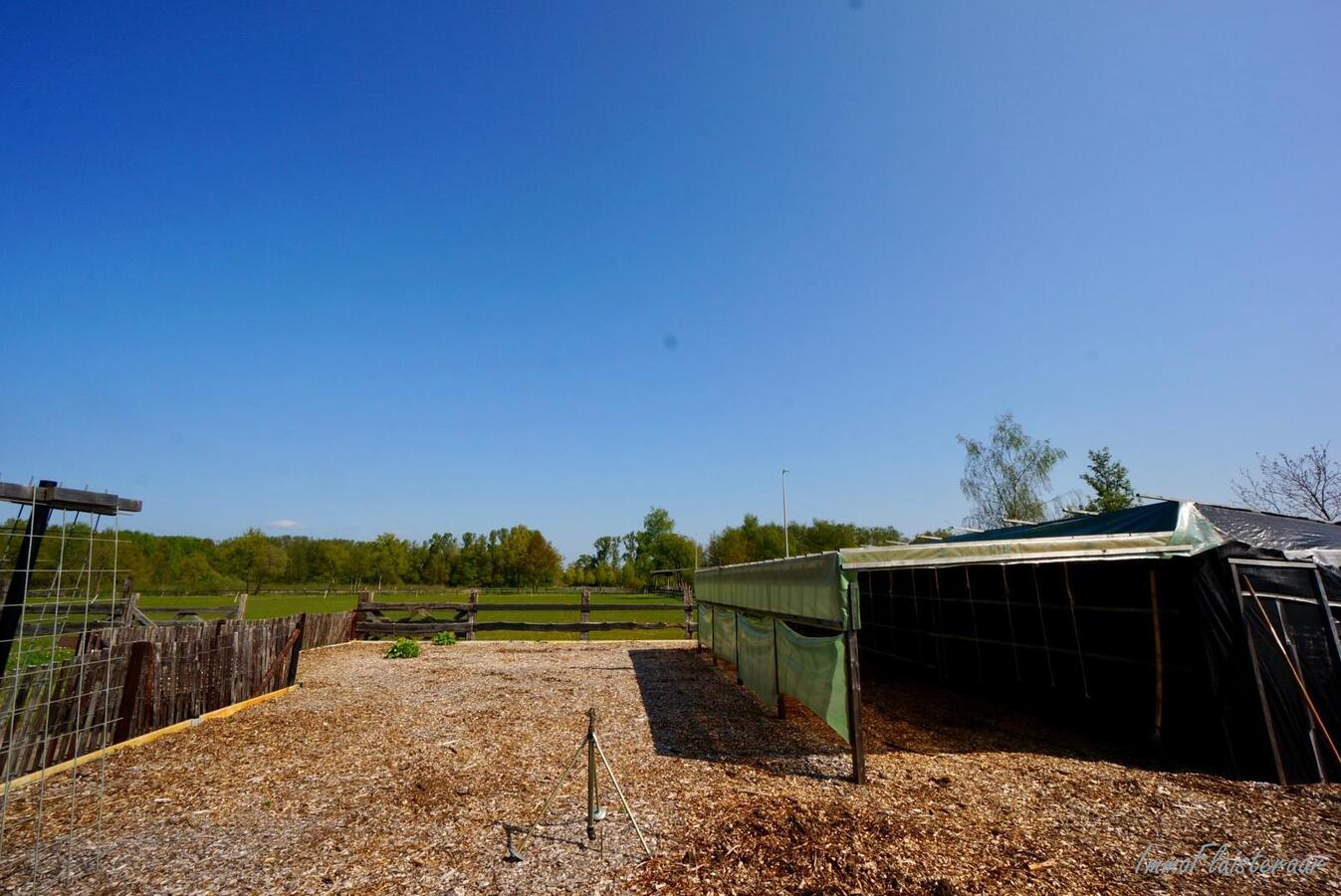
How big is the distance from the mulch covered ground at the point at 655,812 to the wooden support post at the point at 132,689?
40 centimetres

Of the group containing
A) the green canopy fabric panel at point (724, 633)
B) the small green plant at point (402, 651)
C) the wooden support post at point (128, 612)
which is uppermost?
the wooden support post at point (128, 612)

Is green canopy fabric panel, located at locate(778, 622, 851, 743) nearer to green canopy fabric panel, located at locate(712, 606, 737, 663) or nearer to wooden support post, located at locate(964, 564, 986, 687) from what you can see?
green canopy fabric panel, located at locate(712, 606, 737, 663)

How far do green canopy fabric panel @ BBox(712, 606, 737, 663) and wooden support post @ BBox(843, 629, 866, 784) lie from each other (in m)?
4.76

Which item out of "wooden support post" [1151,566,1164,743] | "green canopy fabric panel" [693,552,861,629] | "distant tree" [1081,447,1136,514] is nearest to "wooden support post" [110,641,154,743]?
"green canopy fabric panel" [693,552,861,629]

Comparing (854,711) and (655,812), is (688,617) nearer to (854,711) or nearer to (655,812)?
(854,711)

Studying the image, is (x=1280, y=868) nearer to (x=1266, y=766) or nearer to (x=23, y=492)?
(x=1266, y=766)

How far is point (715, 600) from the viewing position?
1366 centimetres

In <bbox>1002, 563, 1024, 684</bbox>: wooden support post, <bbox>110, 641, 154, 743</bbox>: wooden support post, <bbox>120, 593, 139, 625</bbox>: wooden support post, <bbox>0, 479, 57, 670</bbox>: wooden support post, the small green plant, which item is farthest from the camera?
the small green plant

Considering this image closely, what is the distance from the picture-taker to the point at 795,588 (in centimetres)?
777

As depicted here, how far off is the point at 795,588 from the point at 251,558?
7826cm

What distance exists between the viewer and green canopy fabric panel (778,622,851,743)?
6.29m

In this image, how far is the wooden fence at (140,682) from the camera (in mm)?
5844

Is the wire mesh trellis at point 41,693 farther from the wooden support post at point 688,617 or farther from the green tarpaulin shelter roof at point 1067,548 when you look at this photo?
the wooden support post at point 688,617

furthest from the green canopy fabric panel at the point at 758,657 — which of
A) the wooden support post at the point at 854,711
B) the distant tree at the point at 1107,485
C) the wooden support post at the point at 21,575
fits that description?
the distant tree at the point at 1107,485
